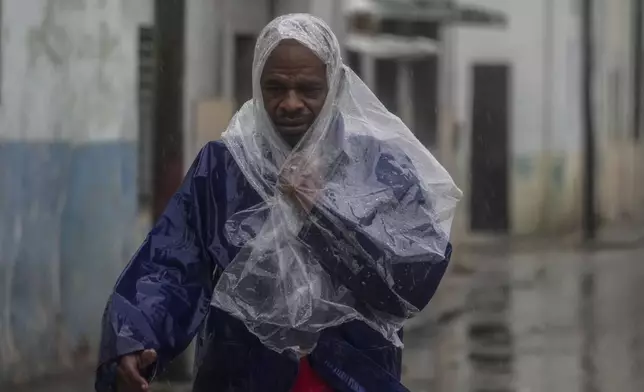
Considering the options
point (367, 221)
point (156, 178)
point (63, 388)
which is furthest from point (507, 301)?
point (367, 221)

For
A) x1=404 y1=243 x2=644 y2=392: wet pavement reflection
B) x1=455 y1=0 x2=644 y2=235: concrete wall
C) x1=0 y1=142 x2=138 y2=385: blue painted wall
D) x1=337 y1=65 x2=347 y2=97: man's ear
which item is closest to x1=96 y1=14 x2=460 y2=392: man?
x1=337 y1=65 x2=347 y2=97: man's ear

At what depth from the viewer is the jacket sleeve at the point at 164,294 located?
270 centimetres

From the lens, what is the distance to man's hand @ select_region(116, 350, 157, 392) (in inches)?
104

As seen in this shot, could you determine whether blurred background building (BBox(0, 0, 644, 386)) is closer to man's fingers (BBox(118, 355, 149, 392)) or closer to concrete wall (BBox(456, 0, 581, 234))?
concrete wall (BBox(456, 0, 581, 234))

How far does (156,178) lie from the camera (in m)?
8.28

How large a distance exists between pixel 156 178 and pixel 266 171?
18.0 feet

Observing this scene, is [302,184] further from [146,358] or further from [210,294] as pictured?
[146,358]

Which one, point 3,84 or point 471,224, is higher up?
point 3,84

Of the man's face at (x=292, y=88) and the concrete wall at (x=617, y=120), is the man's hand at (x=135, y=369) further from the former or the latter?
the concrete wall at (x=617, y=120)

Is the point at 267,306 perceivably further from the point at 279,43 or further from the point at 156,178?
the point at 156,178

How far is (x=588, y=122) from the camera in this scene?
1722cm

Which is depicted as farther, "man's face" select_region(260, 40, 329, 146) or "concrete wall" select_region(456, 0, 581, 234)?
"concrete wall" select_region(456, 0, 581, 234)

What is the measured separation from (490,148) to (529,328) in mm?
6145

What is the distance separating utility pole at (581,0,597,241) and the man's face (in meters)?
14.7
